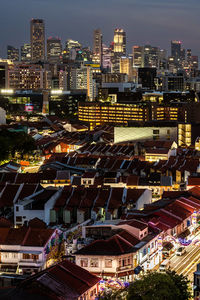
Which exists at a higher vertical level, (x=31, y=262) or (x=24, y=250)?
(x=24, y=250)

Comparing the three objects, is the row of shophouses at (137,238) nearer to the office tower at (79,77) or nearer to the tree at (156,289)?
the tree at (156,289)

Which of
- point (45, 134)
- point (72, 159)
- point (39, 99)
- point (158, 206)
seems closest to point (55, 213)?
point (158, 206)

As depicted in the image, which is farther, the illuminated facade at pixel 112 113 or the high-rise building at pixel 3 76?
the high-rise building at pixel 3 76

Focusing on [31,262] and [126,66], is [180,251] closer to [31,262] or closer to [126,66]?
[31,262]

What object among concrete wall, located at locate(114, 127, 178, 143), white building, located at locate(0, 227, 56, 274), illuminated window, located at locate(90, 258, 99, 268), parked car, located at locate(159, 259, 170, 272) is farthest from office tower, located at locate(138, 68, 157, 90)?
illuminated window, located at locate(90, 258, 99, 268)

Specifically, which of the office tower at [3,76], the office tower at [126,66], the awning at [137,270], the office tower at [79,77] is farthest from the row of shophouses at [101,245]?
the office tower at [126,66]

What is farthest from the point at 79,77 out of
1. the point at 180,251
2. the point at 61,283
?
the point at 61,283

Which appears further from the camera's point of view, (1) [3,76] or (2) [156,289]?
(1) [3,76]

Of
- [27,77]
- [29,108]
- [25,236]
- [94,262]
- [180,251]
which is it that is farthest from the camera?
[27,77]

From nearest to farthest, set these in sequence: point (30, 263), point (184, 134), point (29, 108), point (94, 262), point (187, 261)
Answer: point (94, 262) → point (30, 263) → point (187, 261) → point (184, 134) → point (29, 108)
